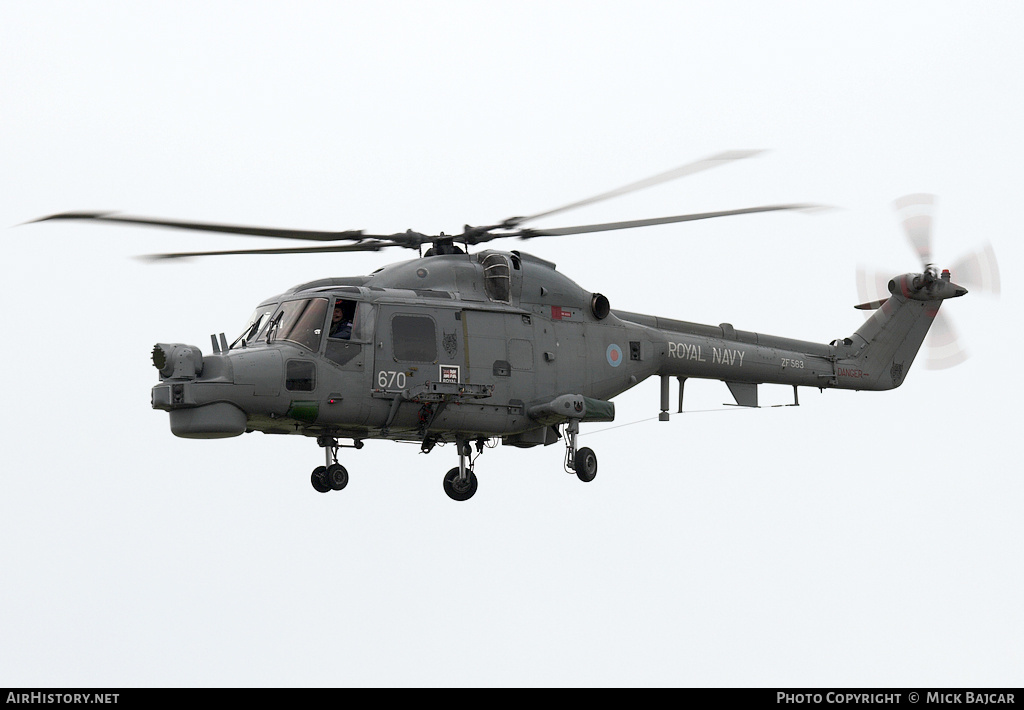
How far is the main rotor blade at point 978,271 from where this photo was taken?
22.5 meters

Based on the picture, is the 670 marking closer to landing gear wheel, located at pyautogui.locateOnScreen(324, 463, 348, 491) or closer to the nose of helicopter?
the nose of helicopter

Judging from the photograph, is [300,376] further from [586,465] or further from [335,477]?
[586,465]

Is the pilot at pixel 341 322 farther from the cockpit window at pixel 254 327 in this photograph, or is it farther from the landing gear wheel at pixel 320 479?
the landing gear wheel at pixel 320 479

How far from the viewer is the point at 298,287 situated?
→ 58.0 feet

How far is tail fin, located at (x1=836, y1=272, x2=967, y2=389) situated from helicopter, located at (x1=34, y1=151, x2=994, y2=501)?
2.78 meters

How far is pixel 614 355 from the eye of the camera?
64.8ft

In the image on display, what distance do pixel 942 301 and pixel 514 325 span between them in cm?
945

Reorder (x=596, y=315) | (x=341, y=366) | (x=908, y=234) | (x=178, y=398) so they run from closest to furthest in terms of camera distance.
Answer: (x=178, y=398) → (x=341, y=366) → (x=596, y=315) → (x=908, y=234)

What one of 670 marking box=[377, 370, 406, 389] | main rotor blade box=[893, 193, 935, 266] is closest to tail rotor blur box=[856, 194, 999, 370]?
main rotor blade box=[893, 193, 935, 266]

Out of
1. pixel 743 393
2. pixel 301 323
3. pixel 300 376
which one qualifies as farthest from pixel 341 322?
pixel 743 393

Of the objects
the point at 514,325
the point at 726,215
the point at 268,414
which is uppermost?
the point at 726,215

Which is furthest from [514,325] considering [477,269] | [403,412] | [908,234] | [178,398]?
[908,234]

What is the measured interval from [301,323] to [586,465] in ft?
16.3

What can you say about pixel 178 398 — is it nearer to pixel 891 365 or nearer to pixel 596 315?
pixel 596 315
